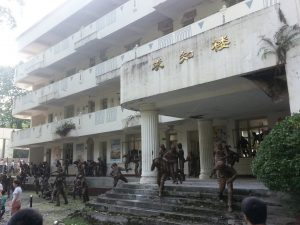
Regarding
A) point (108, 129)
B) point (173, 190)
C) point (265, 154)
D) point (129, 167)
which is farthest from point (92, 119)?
point (265, 154)

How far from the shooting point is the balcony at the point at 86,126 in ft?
64.0

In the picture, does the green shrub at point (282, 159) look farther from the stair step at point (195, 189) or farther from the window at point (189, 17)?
the window at point (189, 17)

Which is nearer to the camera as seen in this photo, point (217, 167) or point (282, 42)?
point (282, 42)

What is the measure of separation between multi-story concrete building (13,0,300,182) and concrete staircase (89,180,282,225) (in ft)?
3.67

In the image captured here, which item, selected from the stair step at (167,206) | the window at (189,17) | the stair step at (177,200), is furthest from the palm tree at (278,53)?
the window at (189,17)

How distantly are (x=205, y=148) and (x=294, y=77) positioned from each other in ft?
23.2

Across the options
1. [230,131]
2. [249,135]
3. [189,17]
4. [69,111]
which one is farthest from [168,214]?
[69,111]

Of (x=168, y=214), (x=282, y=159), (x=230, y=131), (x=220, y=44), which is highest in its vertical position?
(x=220, y=44)

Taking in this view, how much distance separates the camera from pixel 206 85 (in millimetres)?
9727

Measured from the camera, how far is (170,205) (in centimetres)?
966

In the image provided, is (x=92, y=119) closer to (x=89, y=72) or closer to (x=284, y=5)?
(x=89, y=72)

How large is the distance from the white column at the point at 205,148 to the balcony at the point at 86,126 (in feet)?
16.0

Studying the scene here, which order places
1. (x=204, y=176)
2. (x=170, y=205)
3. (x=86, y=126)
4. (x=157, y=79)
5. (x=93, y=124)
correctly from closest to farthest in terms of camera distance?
(x=170, y=205) → (x=157, y=79) → (x=204, y=176) → (x=93, y=124) → (x=86, y=126)

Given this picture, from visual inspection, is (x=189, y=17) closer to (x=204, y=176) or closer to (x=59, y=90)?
(x=204, y=176)
